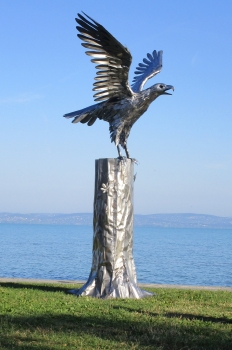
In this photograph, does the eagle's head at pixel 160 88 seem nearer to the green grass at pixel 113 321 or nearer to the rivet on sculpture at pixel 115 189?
the rivet on sculpture at pixel 115 189

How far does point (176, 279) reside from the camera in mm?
24125

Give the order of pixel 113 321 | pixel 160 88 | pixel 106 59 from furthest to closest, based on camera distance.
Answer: pixel 160 88 < pixel 106 59 < pixel 113 321

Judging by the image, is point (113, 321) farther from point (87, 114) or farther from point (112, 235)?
point (87, 114)

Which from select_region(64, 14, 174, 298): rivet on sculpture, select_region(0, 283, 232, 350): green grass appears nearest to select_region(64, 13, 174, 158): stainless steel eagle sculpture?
select_region(64, 14, 174, 298): rivet on sculpture

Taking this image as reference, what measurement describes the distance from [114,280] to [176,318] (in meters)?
2.37

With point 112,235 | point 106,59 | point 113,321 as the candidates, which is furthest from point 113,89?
point 113,321

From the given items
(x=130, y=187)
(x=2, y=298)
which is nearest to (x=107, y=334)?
(x=2, y=298)

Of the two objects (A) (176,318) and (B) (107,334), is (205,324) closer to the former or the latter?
(A) (176,318)

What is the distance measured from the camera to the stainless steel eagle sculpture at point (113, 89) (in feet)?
31.2

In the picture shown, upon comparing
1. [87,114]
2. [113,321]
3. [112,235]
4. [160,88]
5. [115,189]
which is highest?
[160,88]

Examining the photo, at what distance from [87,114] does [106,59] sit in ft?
4.04

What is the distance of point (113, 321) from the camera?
7.52 meters

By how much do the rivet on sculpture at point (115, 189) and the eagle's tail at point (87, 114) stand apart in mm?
19

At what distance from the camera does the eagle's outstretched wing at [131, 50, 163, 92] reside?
11138 mm
